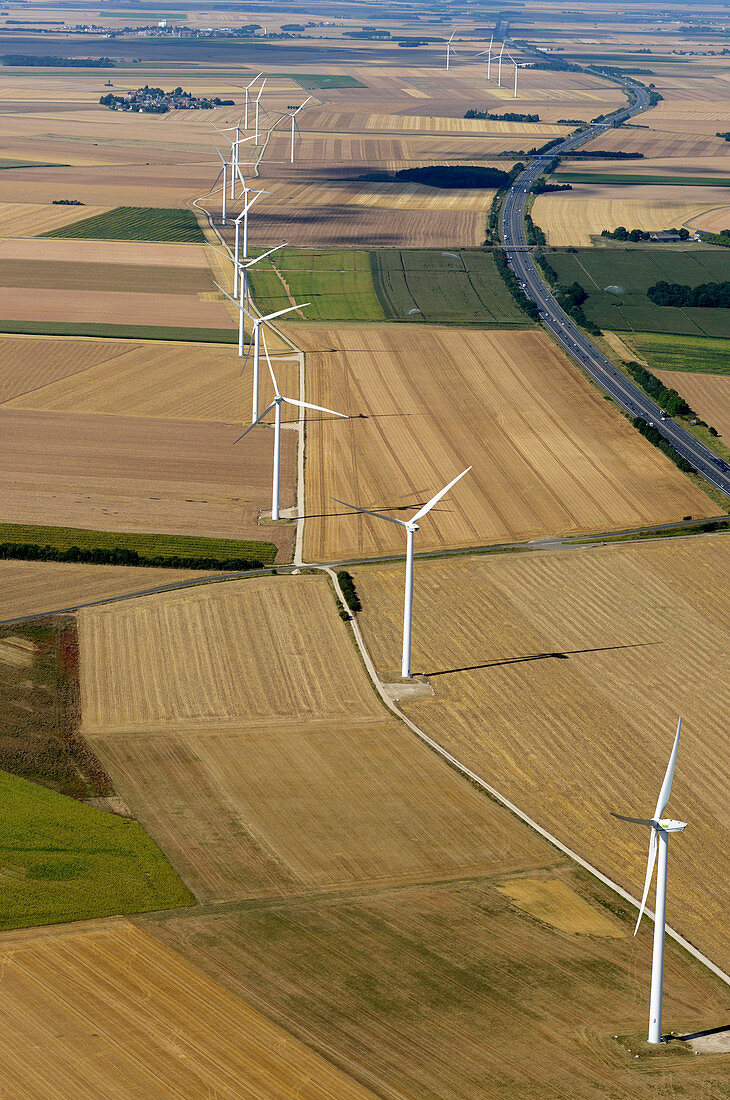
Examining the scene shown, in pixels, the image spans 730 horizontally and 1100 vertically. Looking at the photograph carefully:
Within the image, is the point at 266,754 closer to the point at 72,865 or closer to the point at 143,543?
the point at 72,865

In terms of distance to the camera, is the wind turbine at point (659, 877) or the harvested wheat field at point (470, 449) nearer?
the wind turbine at point (659, 877)

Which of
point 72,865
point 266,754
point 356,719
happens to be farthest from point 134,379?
point 72,865

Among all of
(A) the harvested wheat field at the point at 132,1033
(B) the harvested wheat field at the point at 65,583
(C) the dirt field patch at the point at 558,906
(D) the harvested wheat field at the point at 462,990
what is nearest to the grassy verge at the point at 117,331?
(B) the harvested wheat field at the point at 65,583

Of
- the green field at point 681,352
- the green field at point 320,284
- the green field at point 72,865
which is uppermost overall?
the green field at point 320,284

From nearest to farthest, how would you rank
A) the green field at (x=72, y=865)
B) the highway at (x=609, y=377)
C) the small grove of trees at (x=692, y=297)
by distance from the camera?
the green field at (x=72, y=865) → the highway at (x=609, y=377) → the small grove of trees at (x=692, y=297)

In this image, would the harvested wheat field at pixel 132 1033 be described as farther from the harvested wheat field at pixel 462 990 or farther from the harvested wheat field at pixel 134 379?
the harvested wheat field at pixel 134 379

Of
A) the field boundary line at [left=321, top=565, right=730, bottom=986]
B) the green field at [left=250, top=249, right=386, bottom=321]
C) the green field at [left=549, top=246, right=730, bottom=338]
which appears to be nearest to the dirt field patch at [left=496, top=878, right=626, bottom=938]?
the field boundary line at [left=321, top=565, right=730, bottom=986]

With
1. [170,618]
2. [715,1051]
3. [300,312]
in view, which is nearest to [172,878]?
[715,1051]
